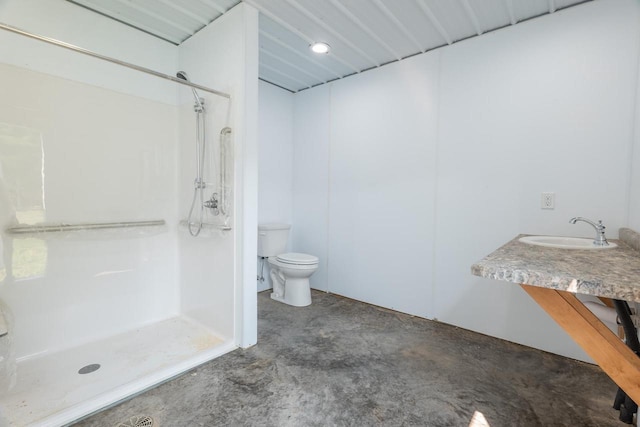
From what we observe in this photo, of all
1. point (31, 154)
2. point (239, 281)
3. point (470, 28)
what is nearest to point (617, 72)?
point (470, 28)

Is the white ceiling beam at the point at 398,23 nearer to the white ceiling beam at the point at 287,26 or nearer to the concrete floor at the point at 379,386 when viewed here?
the white ceiling beam at the point at 287,26

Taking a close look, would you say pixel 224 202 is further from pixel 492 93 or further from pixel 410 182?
pixel 492 93

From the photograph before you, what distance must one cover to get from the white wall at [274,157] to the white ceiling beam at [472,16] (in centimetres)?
199

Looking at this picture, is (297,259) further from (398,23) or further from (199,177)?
(398,23)

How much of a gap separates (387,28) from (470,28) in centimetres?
61

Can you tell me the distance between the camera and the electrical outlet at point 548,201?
206 cm

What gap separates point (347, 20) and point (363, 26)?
14 centimetres

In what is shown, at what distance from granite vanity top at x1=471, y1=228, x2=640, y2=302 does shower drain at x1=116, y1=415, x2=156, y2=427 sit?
5.17 ft

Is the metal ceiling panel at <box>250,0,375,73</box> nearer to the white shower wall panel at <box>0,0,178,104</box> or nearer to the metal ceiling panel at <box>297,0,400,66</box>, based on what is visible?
the metal ceiling panel at <box>297,0,400,66</box>

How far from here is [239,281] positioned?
6.95 feet

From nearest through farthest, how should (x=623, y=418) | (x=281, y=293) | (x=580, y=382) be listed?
(x=623, y=418)
(x=580, y=382)
(x=281, y=293)

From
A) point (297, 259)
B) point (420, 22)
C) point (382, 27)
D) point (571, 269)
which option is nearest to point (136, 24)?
point (382, 27)

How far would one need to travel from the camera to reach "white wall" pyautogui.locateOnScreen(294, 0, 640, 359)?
6.25ft

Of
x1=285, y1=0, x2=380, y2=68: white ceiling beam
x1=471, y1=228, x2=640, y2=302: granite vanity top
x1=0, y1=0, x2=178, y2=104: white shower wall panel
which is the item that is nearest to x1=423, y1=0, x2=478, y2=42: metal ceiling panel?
x1=285, y1=0, x2=380, y2=68: white ceiling beam
